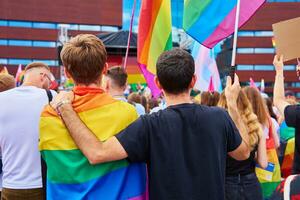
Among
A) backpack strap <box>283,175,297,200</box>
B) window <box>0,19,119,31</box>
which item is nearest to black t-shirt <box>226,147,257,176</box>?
backpack strap <box>283,175,297,200</box>

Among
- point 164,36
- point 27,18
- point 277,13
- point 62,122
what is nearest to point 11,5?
point 27,18

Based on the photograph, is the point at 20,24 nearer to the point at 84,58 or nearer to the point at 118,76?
the point at 118,76

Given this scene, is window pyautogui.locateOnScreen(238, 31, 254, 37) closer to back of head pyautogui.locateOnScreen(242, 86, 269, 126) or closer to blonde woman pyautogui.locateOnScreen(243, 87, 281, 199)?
blonde woman pyautogui.locateOnScreen(243, 87, 281, 199)

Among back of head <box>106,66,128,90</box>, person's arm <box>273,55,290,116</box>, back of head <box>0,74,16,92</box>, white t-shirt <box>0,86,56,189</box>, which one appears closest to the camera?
white t-shirt <box>0,86,56,189</box>

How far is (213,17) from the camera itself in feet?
14.4

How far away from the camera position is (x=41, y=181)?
10.6 feet

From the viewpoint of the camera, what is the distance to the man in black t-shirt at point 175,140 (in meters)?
2.21

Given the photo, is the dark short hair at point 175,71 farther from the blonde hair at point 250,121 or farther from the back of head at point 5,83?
the back of head at point 5,83

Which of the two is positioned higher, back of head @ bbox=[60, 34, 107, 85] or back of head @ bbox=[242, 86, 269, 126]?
back of head @ bbox=[60, 34, 107, 85]

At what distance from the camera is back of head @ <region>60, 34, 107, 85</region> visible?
2271 millimetres

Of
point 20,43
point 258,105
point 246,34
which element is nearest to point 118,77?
point 258,105

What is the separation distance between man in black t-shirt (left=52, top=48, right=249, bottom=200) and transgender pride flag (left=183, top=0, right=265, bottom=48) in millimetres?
2040

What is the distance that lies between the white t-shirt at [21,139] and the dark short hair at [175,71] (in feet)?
4.34

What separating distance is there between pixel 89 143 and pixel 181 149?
486 millimetres
